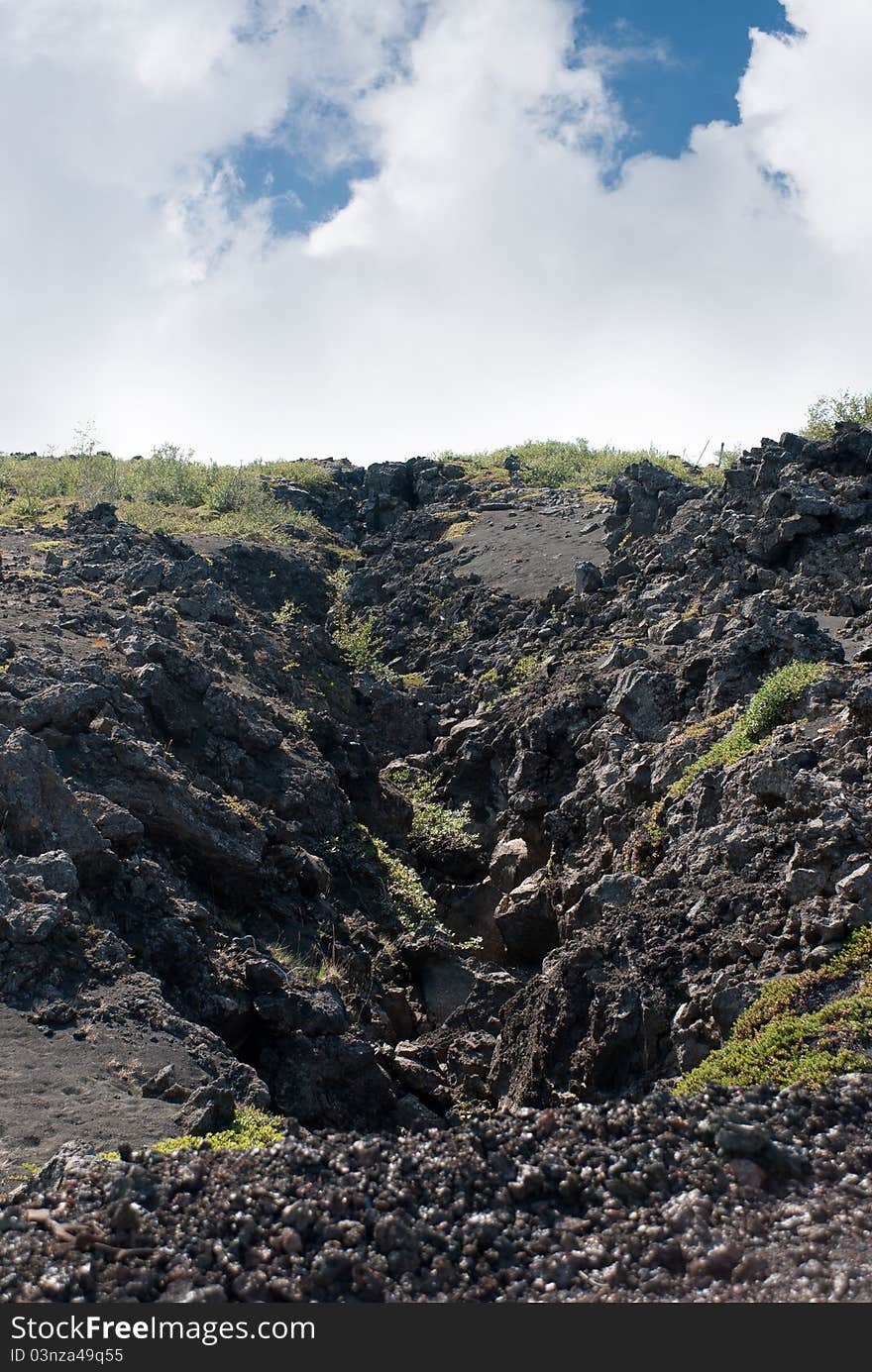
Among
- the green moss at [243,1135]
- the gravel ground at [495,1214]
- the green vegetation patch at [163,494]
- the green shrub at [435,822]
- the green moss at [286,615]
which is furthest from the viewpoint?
the green vegetation patch at [163,494]

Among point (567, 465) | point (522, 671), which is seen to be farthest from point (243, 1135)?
point (567, 465)

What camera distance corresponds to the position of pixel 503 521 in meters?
40.8

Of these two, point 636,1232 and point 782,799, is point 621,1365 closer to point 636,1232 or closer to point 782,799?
point 636,1232

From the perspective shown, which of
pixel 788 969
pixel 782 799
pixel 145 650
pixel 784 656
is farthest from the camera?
pixel 145 650

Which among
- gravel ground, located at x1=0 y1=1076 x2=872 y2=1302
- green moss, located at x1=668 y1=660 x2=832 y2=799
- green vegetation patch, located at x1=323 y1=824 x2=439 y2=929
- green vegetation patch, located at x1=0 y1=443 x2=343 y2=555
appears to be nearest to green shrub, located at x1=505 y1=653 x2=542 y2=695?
green vegetation patch, located at x1=323 y1=824 x2=439 y2=929

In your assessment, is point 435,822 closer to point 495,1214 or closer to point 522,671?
point 522,671

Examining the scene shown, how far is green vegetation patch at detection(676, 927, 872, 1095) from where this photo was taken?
24.8 ft

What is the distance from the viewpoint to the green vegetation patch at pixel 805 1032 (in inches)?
298

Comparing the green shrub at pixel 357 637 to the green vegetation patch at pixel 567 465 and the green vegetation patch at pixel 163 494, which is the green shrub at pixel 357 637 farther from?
the green vegetation patch at pixel 567 465

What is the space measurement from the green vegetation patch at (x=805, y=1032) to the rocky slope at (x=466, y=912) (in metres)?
0.04

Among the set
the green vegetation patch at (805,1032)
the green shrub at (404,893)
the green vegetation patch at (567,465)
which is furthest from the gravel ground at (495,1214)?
the green vegetation patch at (567,465)

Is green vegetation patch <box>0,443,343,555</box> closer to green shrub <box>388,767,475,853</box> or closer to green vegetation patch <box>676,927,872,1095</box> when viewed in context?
green shrub <box>388,767,475,853</box>

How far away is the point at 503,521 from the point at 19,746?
1198 inches

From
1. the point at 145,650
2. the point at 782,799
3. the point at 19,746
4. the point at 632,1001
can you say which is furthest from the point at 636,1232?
the point at 145,650
